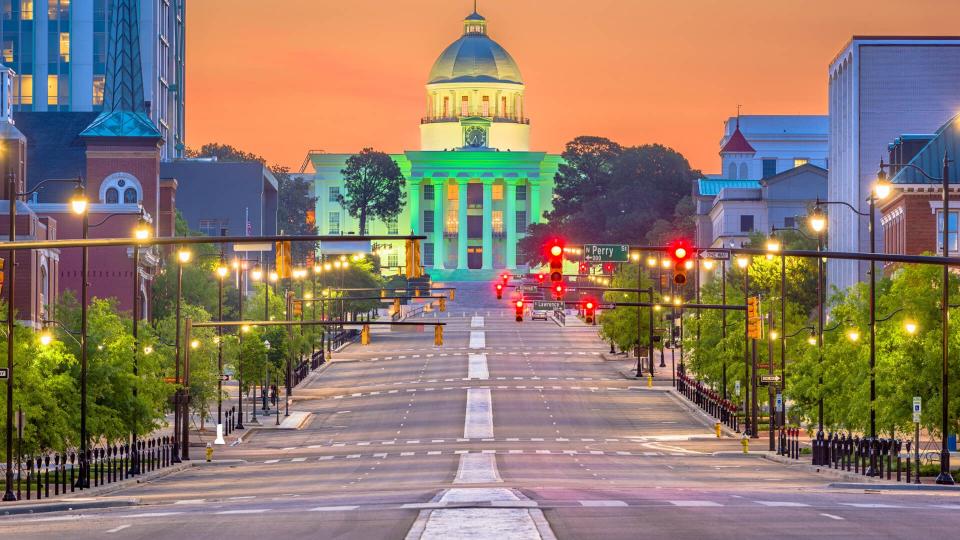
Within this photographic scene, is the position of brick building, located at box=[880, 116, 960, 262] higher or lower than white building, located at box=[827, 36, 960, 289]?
lower

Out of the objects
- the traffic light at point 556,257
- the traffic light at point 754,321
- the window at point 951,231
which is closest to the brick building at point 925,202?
the window at point 951,231

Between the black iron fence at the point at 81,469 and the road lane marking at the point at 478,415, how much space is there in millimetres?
14751

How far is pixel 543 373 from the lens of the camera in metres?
125

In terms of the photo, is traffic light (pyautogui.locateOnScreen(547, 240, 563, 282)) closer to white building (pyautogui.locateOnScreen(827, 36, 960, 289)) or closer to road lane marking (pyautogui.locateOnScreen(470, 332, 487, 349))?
white building (pyautogui.locateOnScreen(827, 36, 960, 289))

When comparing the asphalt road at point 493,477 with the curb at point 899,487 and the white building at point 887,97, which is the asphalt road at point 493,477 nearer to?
the curb at point 899,487

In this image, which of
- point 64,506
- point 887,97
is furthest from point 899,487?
point 887,97

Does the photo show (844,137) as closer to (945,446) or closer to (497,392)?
(497,392)

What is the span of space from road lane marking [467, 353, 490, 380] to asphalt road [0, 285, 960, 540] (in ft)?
0.86

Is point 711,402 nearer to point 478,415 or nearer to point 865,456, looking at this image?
point 478,415

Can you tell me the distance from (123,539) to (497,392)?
75869 millimetres

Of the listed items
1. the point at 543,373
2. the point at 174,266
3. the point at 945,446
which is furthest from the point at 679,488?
the point at 174,266

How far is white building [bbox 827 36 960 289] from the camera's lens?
130875mm

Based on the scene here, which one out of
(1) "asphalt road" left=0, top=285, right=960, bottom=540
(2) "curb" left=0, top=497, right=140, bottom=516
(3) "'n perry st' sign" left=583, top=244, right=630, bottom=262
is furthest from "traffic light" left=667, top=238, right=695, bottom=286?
(3) "'n perry st' sign" left=583, top=244, right=630, bottom=262

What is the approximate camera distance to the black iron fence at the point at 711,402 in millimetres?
89688
